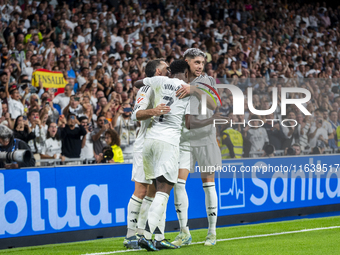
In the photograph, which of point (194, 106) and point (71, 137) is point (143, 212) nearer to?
point (194, 106)

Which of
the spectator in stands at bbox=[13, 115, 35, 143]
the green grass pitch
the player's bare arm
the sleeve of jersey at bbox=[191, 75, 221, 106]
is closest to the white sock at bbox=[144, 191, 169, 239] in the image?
the green grass pitch

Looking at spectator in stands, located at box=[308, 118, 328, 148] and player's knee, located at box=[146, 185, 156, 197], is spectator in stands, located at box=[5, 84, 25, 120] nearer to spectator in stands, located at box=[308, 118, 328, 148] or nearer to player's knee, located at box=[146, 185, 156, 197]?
A: player's knee, located at box=[146, 185, 156, 197]

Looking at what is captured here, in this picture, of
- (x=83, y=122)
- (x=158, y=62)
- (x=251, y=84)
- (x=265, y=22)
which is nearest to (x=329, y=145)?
(x=251, y=84)

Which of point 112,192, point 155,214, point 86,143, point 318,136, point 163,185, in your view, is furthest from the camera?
point 318,136

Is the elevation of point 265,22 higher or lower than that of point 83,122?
higher

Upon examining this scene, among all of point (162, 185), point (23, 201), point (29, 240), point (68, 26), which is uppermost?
point (68, 26)

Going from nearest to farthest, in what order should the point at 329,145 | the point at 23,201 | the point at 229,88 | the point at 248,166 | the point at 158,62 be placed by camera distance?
the point at 158,62 → the point at 23,201 → the point at 248,166 → the point at 329,145 → the point at 229,88

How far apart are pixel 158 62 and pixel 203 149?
1.18 metres

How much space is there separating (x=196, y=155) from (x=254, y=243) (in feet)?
4.21

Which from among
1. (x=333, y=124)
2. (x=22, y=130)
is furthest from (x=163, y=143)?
(x=333, y=124)

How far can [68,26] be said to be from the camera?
1289 centimetres

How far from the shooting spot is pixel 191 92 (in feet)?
17.2

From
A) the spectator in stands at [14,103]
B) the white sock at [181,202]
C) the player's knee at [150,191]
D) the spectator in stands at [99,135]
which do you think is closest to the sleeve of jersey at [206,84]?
the white sock at [181,202]

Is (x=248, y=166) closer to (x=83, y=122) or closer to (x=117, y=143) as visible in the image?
(x=117, y=143)
